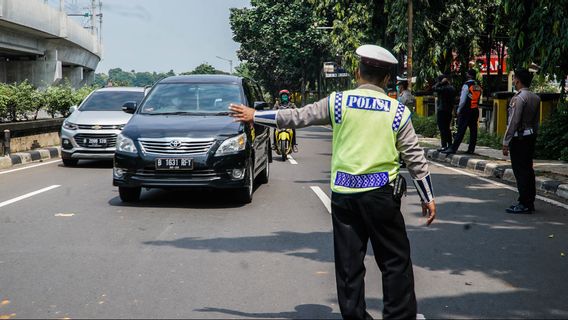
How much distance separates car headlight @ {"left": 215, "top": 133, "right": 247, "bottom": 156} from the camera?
8.84m

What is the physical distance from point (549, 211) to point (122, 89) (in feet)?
34.7

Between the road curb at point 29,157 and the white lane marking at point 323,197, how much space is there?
6982mm

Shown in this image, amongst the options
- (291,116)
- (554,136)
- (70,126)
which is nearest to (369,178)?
(291,116)

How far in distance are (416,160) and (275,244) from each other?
9.55ft

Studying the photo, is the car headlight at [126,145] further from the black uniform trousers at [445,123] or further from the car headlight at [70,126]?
the black uniform trousers at [445,123]

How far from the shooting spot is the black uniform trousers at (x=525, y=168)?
28.4 ft

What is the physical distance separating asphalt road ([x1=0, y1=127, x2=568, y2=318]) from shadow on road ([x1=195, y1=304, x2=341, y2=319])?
13 mm

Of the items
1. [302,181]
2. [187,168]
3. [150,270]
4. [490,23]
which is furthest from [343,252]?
[490,23]

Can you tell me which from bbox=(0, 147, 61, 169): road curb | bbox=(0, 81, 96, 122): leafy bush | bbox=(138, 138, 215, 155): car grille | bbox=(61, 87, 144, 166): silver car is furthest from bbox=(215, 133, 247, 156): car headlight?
bbox=(0, 81, 96, 122): leafy bush

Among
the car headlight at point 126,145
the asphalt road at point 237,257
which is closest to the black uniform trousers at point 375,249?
the asphalt road at point 237,257

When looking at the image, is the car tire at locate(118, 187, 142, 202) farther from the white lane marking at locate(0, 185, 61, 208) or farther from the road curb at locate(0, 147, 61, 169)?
the road curb at locate(0, 147, 61, 169)

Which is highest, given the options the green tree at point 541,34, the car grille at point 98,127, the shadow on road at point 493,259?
the green tree at point 541,34

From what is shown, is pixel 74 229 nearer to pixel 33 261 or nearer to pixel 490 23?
pixel 33 261

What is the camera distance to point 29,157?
51.4ft
